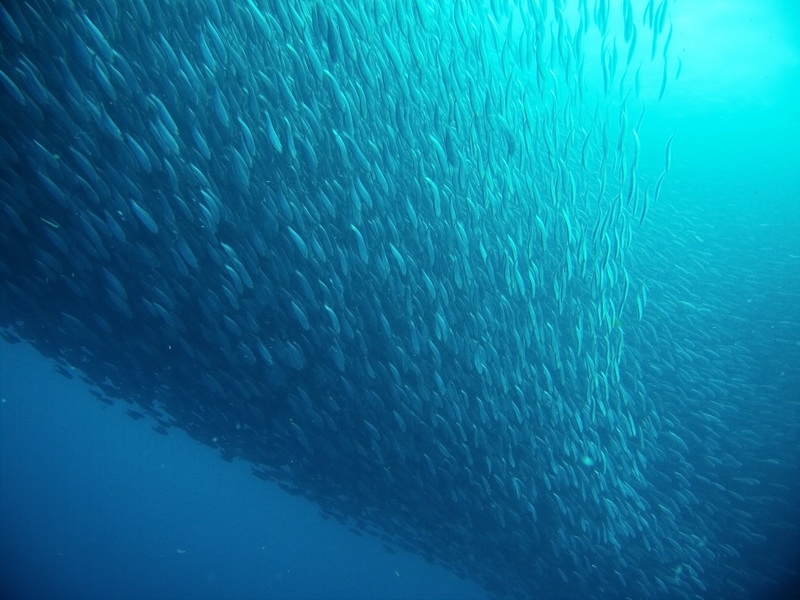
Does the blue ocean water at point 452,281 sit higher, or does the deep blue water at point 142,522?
the blue ocean water at point 452,281

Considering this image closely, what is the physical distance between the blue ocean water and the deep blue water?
70.2 ft

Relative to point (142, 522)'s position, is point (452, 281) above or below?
above

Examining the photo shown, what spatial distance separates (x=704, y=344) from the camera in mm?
10766

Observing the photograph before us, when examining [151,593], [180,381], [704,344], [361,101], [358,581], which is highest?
[704,344]

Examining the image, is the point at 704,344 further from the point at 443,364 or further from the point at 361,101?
the point at 361,101

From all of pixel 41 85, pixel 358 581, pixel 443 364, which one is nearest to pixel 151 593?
pixel 358 581

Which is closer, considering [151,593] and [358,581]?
[151,593]

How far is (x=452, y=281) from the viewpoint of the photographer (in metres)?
7.09

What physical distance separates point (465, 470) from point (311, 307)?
447cm

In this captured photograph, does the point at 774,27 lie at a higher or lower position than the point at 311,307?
higher

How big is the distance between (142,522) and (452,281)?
65749 mm

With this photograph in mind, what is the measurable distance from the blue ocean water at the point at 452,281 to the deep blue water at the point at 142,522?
21.4 m

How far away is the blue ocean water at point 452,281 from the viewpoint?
5086 mm

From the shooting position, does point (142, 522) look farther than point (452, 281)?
Yes
